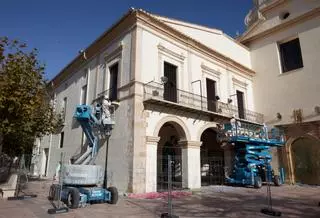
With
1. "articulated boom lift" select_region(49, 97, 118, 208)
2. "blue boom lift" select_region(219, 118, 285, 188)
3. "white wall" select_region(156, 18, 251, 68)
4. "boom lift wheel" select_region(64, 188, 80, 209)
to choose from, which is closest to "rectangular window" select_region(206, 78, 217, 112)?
"blue boom lift" select_region(219, 118, 285, 188)

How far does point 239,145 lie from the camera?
1376 centimetres

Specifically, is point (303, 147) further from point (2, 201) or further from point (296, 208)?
point (2, 201)

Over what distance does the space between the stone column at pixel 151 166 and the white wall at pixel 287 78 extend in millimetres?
10197

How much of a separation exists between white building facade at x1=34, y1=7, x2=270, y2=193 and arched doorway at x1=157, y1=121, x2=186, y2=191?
0.06 m

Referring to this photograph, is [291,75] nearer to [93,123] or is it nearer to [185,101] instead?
[185,101]

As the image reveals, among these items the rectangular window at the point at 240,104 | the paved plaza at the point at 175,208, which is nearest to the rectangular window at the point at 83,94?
the paved plaza at the point at 175,208

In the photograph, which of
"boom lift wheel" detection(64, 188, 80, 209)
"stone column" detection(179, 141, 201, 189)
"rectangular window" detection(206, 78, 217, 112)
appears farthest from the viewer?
"rectangular window" detection(206, 78, 217, 112)

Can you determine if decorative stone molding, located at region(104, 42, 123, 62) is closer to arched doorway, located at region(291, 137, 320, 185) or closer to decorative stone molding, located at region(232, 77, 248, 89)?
decorative stone molding, located at region(232, 77, 248, 89)

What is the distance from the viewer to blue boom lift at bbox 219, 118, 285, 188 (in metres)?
12.9

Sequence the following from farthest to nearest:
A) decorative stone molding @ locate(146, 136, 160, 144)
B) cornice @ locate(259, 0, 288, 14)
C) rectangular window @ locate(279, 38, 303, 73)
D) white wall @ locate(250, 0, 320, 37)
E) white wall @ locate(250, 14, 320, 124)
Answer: cornice @ locate(259, 0, 288, 14)
rectangular window @ locate(279, 38, 303, 73)
white wall @ locate(250, 0, 320, 37)
white wall @ locate(250, 14, 320, 124)
decorative stone molding @ locate(146, 136, 160, 144)

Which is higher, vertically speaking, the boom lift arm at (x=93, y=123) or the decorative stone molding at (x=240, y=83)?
the decorative stone molding at (x=240, y=83)

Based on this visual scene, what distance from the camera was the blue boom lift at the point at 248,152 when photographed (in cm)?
1290

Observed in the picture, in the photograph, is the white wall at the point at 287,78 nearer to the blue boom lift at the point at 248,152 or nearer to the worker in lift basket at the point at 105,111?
the blue boom lift at the point at 248,152

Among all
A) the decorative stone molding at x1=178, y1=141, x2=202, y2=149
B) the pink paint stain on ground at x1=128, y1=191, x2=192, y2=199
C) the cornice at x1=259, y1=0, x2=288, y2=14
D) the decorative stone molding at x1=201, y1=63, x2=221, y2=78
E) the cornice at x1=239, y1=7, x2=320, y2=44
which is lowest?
the pink paint stain on ground at x1=128, y1=191, x2=192, y2=199
